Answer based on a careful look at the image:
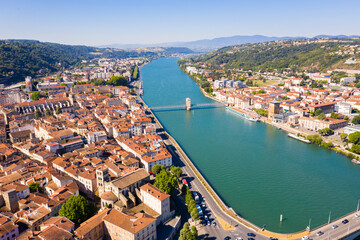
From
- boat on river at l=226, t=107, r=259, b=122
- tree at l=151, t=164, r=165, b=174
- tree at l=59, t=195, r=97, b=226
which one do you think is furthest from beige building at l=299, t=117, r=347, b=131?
tree at l=59, t=195, r=97, b=226

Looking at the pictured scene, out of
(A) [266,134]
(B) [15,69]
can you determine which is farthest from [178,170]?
(B) [15,69]

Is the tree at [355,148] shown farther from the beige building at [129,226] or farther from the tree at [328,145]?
the beige building at [129,226]

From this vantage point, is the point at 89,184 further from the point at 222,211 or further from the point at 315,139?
the point at 315,139

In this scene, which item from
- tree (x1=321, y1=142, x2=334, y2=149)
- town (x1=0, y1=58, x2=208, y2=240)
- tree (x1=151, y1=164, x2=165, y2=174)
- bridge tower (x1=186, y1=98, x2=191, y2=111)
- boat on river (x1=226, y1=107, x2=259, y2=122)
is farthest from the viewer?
bridge tower (x1=186, y1=98, x2=191, y2=111)

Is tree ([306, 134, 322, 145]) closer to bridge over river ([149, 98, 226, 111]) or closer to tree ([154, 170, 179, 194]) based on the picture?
tree ([154, 170, 179, 194])

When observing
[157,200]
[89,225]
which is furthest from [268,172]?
[89,225]

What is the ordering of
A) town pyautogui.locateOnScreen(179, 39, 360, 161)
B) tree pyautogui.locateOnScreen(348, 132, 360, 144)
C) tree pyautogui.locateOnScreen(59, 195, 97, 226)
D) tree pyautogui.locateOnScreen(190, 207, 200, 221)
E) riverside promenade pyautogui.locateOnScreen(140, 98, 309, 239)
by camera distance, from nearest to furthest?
tree pyautogui.locateOnScreen(59, 195, 97, 226) < riverside promenade pyautogui.locateOnScreen(140, 98, 309, 239) < tree pyautogui.locateOnScreen(190, 207, 200, 221) < tree pyautogui.locateOnScreen(348, 132, 360, 144) < town pyautogui.locateOnScreen(179, 39, 360, 161)
